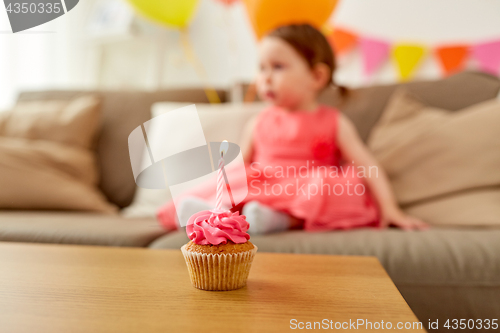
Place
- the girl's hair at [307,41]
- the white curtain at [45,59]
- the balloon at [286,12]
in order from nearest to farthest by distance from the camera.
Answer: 1. the girl's hair at [307,41]
2. the balloon at [286,12]
3. the white curtain at [45,59]

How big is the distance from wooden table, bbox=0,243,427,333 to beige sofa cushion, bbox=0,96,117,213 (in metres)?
0.69

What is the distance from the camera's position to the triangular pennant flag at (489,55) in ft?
6.41

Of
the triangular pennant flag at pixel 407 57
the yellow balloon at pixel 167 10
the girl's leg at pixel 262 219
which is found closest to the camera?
the girl's leg at pixel 262 219

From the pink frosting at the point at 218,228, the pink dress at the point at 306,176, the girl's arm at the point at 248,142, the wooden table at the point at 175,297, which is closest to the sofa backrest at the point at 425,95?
the pink dress at the point at 306,176

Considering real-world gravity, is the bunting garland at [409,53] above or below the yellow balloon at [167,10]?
below

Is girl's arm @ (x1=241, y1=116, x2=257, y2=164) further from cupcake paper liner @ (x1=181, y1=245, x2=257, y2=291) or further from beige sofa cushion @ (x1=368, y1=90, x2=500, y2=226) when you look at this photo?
cupcake paper liner @ (x1=181, y1=245, x2=257, y2=291)

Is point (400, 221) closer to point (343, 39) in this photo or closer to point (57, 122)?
point (57, 122)

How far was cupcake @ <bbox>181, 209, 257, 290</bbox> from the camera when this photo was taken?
0.49 m

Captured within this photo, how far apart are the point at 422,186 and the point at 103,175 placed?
3.66ft

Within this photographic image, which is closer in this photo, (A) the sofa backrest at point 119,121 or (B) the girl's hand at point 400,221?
(B) the girl's hand at point 400,221

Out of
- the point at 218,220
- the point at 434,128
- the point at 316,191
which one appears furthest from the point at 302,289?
the point at 434,128

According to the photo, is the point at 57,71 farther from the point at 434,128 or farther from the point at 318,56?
the point at 434,128

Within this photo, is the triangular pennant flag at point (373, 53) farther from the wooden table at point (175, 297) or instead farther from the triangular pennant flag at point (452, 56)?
the wooden table at point (175, 297)

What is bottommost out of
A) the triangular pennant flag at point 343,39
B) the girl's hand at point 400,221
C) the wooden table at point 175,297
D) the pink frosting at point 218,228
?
the girl's hand at point 400,221
